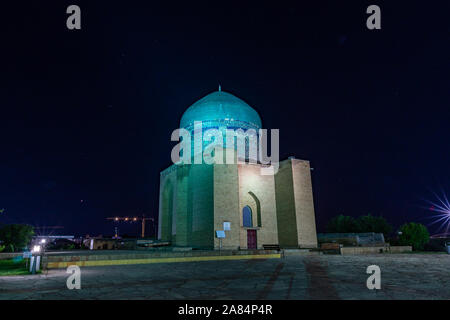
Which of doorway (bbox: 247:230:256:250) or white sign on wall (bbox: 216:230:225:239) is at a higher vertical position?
white sign on wall (bbox: 216:230:225:239)

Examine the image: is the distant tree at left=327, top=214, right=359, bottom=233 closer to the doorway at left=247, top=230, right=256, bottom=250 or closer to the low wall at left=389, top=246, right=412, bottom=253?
the low wall at left=389, top=246, right=412, bottom=253

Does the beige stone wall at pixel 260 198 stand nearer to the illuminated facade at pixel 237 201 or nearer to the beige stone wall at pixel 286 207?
the illuminated facade at pixel 237 201

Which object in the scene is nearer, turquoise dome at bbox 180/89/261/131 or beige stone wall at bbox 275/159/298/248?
beige stone wall at bbox 275/159/298/248

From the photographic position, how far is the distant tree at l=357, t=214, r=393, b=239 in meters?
39.6

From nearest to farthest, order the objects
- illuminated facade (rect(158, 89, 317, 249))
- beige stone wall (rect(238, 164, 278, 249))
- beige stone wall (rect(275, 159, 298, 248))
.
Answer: illuminated facade (rect(158, 89, 317, 249)), beige stone wall (rect(275, 159, 298, 248)), beige stone wall (rect(238, 164, 278, 249))

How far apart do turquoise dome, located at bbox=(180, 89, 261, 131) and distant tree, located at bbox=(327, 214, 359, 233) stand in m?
25.0

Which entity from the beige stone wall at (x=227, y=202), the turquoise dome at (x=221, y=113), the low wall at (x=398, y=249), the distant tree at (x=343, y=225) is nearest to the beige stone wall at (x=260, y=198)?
the beige stone wall at (x=227, y=202)

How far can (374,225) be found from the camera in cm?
4006

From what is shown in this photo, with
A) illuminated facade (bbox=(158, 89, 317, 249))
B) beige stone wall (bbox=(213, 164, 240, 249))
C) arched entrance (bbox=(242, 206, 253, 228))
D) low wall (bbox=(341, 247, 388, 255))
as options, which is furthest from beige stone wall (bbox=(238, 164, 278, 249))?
low wall (bbox=(341, 247, 388, 255))

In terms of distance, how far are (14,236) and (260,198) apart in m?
17.1
